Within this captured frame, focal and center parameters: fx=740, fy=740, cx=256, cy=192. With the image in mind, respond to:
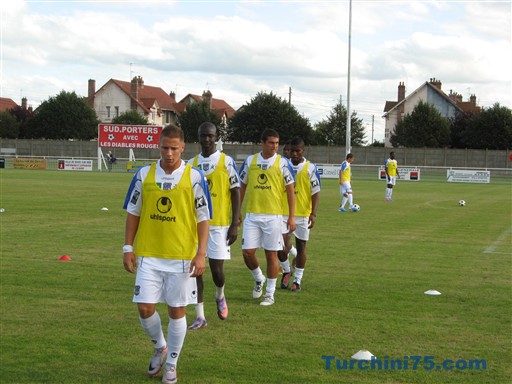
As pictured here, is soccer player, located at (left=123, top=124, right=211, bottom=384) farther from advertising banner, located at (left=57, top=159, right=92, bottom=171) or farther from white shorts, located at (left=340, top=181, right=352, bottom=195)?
advertising banner, located at (left=57, top=159, right=92, bottom=171)

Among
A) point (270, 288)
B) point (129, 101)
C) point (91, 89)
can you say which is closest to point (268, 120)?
point (129, 101)

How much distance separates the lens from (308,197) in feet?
35.7

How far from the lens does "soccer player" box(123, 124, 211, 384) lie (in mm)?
6129

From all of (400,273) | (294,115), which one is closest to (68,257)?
(400,273)

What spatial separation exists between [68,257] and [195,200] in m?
7.15

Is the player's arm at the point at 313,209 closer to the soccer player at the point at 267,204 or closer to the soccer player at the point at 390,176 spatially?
the soccer player at the point at 267,204

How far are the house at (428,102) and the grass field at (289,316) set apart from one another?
258ft

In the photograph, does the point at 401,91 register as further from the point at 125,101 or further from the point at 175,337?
the point at 175,337

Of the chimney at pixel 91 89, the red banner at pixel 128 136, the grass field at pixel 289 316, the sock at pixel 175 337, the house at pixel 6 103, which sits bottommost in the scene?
the grass field at pixel 289 316

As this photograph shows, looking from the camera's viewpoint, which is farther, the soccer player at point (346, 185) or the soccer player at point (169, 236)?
the soccer player at point (346, 185)

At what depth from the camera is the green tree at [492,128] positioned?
77.3 meters

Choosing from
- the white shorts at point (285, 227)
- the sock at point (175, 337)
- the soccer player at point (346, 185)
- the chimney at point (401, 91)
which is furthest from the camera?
the chimney at point (401, 91)

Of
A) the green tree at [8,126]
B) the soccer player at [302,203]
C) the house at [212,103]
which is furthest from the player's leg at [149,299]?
the house at [212,103]

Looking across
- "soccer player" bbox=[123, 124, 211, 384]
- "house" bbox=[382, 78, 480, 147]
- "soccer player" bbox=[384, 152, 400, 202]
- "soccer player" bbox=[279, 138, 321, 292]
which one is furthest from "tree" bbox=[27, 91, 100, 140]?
"soccer player" bbox=[123, 124, 211, 384]
